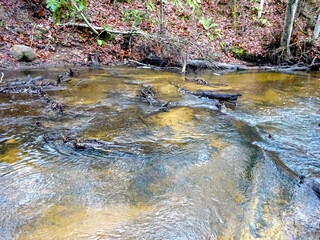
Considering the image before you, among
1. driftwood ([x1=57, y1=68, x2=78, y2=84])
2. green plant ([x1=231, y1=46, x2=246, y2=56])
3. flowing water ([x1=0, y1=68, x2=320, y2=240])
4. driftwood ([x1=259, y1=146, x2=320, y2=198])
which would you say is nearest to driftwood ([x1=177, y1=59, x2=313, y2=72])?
green plant ([x1=231, y1=46, x2=246, y2=56])

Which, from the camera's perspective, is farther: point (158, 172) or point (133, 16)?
point (133, 16)

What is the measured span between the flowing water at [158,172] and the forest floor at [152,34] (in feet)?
16.6

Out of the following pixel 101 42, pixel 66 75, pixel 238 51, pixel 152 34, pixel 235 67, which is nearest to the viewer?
pixel 66 75

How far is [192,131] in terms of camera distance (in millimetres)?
3830

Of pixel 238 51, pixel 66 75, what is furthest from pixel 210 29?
pixel 66 75

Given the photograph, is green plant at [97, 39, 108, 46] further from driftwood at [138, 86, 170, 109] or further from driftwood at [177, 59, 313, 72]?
driftwood at [138, 86, 170, 109]

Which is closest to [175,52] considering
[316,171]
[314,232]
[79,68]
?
[79,68]

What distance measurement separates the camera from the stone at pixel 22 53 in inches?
321

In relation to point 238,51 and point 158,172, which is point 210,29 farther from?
point 158,172

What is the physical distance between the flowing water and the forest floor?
506cm

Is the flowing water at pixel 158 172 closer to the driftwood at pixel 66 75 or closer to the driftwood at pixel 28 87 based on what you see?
the driftwood at pixel 28 87

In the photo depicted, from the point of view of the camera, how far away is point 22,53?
8.17 m

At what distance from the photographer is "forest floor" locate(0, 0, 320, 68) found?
30.8 feet

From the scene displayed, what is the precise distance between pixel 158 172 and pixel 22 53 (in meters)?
7.60
